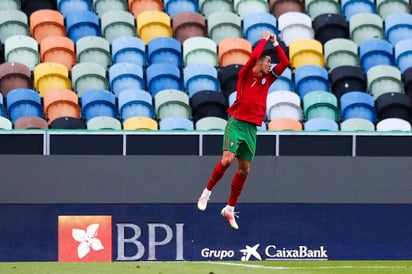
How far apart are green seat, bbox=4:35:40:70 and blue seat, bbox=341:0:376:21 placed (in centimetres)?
670

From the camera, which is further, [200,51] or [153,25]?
[153,25]

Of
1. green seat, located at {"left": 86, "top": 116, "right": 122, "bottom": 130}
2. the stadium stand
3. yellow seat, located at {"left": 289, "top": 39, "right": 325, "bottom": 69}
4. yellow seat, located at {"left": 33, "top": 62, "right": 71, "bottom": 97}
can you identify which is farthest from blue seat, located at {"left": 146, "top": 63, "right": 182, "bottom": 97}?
A: yellow seat, located at {"left": 289, "top": 39, "right": 325, "bottom": 69}

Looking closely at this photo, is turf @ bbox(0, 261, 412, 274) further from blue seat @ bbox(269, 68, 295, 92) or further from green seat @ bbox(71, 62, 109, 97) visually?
green seat @ bbox(71, 62, 109, 97)

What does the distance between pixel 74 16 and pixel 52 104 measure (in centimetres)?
332

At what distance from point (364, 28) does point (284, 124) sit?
4679 mm

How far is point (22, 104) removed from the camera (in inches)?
851

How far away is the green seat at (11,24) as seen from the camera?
24.2 m

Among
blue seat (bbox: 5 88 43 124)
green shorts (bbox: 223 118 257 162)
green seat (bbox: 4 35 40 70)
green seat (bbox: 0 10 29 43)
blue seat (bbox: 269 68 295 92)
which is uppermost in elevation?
green seat (bbox: 0 10 29 43)

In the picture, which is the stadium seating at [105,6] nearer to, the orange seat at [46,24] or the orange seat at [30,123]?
the orange seat at [46,24]

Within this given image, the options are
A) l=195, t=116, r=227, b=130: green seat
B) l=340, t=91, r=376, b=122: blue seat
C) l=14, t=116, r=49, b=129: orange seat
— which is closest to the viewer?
l=14, t=116, r=49, b=129: orange seat

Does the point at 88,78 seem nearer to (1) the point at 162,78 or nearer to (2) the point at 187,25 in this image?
(1) the point at 162,78

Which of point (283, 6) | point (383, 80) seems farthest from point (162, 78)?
point (283, 6)

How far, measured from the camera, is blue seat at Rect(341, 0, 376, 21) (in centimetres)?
2608

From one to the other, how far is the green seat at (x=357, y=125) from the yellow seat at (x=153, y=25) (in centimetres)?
490
